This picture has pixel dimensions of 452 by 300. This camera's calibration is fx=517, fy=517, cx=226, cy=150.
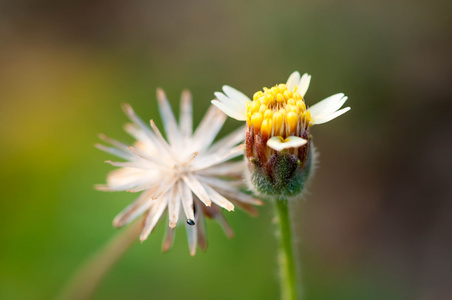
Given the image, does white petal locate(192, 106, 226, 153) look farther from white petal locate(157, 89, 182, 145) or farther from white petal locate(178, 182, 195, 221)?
white petal locate(178, 182, 195, 221)

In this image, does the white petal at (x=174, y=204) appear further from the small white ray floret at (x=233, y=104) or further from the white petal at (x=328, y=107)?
the white petal at (x=328, y=107)

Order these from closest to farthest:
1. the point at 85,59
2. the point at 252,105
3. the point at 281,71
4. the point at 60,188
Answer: the point at 252,105, the point at 60,188, the point at 281,71, the point at 85,59

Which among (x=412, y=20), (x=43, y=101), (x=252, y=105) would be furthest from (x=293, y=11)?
(x=252, y=105)

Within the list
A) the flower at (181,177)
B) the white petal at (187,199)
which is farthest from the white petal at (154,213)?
the white petal at (187,199)

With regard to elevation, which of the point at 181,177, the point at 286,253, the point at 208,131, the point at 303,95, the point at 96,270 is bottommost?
the point at 286,253

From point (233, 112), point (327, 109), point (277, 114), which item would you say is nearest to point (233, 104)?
point (233, 112)

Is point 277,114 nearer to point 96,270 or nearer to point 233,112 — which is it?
point 233,112

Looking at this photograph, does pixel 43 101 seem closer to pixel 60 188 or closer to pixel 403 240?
pixel 60 188
